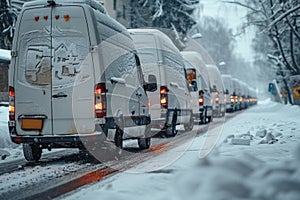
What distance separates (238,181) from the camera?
370 cm

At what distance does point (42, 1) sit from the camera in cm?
809

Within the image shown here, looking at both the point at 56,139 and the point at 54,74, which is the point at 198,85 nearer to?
the point at 54,74

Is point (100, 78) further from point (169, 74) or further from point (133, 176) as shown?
point (169, 74)

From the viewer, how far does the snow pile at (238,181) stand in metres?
3.54

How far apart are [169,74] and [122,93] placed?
4.67 meters

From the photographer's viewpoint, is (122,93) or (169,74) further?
(169,74)

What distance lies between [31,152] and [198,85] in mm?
13631

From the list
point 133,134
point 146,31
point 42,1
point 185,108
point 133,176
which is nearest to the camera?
point 133,176

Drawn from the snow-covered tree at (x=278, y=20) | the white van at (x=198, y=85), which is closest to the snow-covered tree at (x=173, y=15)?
the snow-covered tree at (x=278, y=20)

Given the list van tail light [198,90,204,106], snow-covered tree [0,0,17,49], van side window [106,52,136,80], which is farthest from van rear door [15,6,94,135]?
snow-covered tree [0,0,17,49]

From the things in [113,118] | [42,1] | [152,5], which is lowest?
[113,118]

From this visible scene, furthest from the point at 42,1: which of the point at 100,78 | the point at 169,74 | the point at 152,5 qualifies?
the point at 152,5

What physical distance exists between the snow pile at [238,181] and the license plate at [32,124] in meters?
4.15

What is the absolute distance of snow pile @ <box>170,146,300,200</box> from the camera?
3.54 m
